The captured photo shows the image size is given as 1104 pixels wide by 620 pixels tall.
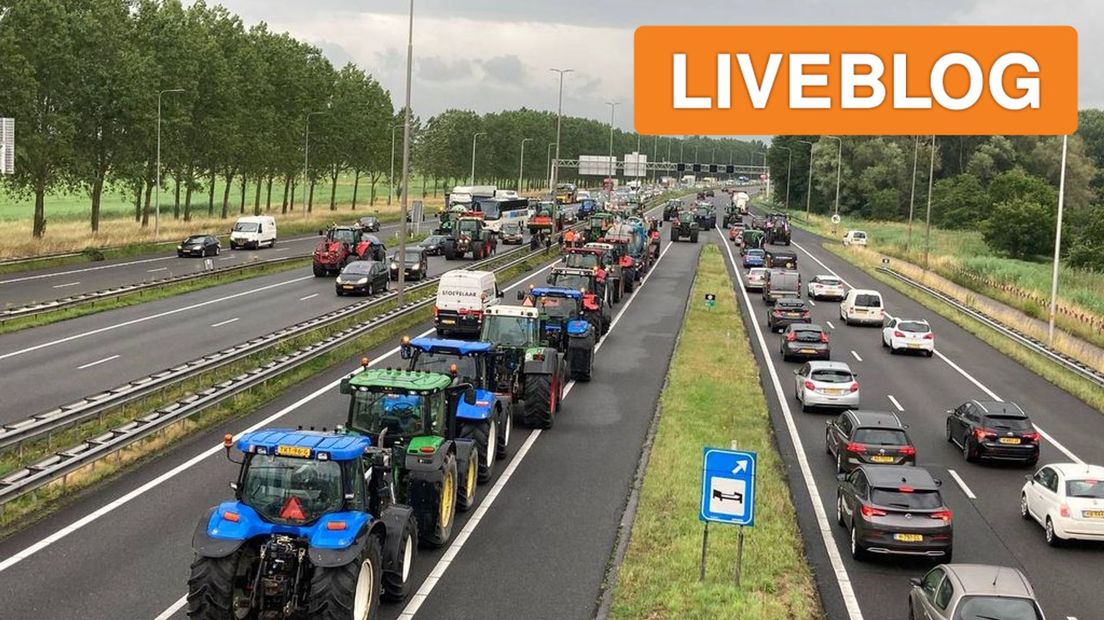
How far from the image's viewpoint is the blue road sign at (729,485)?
15125 mm

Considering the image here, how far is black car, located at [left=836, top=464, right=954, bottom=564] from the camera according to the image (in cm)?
1762

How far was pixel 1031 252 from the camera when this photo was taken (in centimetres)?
10106

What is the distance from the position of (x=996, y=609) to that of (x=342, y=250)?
158ft

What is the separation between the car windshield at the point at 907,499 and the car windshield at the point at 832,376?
12.0 meters

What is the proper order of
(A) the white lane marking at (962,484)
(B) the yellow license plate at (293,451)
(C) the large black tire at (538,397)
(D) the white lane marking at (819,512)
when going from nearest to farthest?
1. (B) the yellow license plate at (293,451)
2. (D) the white lane marking at (819,512)
3. (A) the white lane marking at (962,484)
4. (C) the large black tire at (538,397)

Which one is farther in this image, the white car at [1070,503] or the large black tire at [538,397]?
the large black tire at [538,397]

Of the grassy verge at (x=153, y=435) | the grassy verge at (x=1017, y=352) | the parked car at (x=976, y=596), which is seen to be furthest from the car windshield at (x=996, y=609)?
the grassy verge at (x=1017, y=352)

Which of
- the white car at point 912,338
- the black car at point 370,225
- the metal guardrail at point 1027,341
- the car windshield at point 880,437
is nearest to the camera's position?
the car windshield at point 880,437

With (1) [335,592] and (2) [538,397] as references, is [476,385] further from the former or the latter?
(1) [335,592]

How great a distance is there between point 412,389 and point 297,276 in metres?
42.0

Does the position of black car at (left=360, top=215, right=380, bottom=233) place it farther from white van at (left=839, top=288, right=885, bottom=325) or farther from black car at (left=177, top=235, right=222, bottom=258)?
white van at (left=839, top=288, right=885, bottom=325)

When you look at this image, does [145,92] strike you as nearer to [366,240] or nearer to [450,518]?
[366,240]

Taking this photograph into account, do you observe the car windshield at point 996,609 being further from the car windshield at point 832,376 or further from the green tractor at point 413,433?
the car windshield at point 832,376

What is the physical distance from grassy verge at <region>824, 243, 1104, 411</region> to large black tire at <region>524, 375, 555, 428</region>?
18.3 meters
